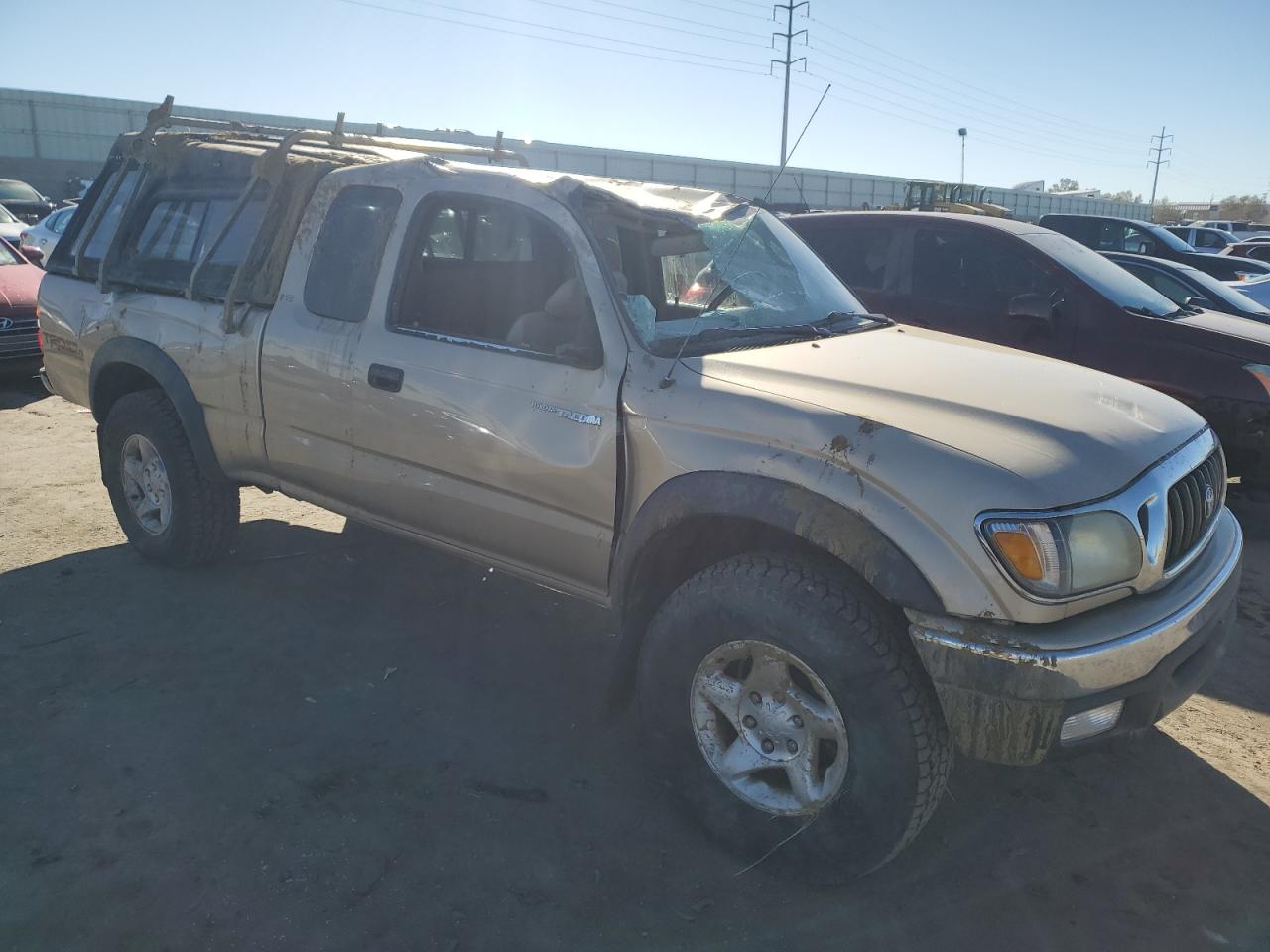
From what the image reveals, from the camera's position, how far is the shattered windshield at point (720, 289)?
3.21 meters

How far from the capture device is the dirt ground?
2.55 metres

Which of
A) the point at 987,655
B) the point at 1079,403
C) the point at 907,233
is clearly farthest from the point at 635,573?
the point at 907,233

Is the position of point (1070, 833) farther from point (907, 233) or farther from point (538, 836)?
point (907, 233)

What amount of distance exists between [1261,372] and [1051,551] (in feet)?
13.8

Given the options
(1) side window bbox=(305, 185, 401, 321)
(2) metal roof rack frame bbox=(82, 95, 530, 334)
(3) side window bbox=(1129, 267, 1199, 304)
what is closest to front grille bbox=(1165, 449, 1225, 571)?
(1) side window bbox=(305, 185, 401, 321)

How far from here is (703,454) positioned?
9.21 feet

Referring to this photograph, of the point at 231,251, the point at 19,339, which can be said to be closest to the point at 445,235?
the point at 231,251

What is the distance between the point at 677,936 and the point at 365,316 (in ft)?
8.03

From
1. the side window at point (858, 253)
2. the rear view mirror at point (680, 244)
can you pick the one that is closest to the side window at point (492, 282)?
the rear view mirror at point (680, 244)

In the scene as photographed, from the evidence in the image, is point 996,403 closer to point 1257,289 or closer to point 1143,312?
point 1143,312

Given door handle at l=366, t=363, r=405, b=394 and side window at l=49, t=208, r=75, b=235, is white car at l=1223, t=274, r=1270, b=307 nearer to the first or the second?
door handle at l=366, t=363, r=405, b=394

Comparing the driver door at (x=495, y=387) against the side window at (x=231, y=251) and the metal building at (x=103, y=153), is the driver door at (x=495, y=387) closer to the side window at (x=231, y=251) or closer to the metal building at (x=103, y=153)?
the side window at (x=231, y=251)

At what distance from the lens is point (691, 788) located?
288 centimetres

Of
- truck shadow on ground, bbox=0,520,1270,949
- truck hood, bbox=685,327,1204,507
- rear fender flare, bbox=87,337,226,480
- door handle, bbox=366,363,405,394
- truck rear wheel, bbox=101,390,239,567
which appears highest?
truck hood, bbox=685,327,1204,507
